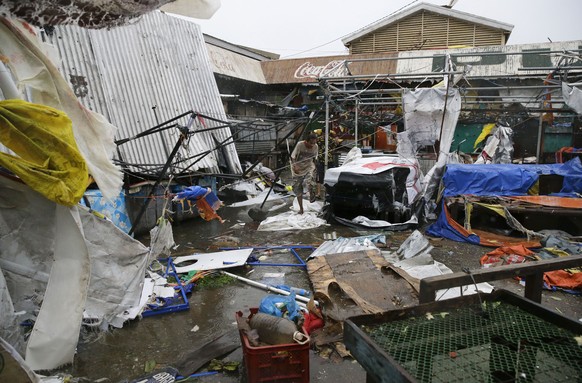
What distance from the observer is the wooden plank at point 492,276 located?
2.17 m

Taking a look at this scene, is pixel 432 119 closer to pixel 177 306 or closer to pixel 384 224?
pixel 384 224

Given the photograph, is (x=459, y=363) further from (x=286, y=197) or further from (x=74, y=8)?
(x=286, y=197)

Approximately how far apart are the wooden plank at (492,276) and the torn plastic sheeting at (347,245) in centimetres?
395

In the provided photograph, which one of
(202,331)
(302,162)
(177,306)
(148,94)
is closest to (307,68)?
(302,162)

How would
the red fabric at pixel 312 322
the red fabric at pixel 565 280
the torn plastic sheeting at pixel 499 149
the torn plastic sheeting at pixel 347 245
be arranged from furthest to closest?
the torn plastic sheeting at pixel 499 149
the torn plastic sheeting at pixel 347 245
the red fabric at pixel 565 280
the red fabric at pixel 312 322

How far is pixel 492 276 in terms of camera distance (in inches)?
91.0

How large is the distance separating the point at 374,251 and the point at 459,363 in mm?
4479

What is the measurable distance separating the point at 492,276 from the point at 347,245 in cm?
452

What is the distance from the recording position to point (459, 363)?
1734mm

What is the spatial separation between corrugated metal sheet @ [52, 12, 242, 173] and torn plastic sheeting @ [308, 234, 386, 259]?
312 centimetres

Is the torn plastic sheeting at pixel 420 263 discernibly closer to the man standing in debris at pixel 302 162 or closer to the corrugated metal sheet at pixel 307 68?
the man standing in debris at pixel 302 162

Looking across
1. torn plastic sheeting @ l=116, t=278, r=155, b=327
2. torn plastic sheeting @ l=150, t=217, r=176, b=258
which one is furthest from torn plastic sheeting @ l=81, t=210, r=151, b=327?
torn plastic sheeting @ l=150, t=217, r=176, b=258

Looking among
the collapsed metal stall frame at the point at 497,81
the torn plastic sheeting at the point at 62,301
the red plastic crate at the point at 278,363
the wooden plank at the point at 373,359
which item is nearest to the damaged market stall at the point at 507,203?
the collapsed metal stall frame at the point at 497,81

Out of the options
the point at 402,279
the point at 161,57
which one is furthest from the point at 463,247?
the point at 161,57
